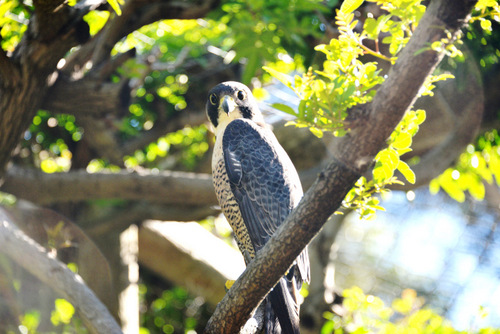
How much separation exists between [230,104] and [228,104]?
19 mm

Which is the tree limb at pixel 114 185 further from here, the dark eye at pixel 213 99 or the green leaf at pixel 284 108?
the green leaf at pixel 284 108

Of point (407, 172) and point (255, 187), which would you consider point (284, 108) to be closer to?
point (407, 172)

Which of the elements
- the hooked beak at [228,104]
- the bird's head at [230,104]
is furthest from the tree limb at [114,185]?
the hooked beak at [228,104]

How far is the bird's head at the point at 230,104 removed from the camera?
299 centimetres

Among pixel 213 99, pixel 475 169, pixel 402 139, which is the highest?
pixel 402 139

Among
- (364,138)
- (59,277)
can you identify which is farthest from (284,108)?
(59,277)

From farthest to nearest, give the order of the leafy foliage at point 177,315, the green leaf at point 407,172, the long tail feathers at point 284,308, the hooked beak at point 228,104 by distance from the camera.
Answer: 1. the leafy foliage at point 177,315
2. the hooked beak at point 228,104
3. the long tail feathers at point 284,308
4. the green leaf at point 407,172

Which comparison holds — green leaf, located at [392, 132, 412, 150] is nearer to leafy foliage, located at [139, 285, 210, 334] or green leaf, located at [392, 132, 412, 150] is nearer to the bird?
the bird

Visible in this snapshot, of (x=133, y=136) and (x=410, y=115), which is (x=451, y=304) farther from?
(x=410, y=115)

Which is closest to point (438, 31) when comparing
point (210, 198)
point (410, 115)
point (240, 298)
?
point (410, 115)

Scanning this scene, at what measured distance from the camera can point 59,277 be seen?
3.11 m

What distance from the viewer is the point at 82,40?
129 inches

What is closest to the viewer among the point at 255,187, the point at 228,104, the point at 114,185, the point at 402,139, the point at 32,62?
the point at 402,139

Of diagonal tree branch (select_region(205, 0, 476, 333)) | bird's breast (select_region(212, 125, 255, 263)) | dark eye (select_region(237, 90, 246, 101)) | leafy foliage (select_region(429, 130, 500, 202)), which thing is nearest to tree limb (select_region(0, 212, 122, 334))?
bird's breast (select_region(212, 125, 255, 263))
